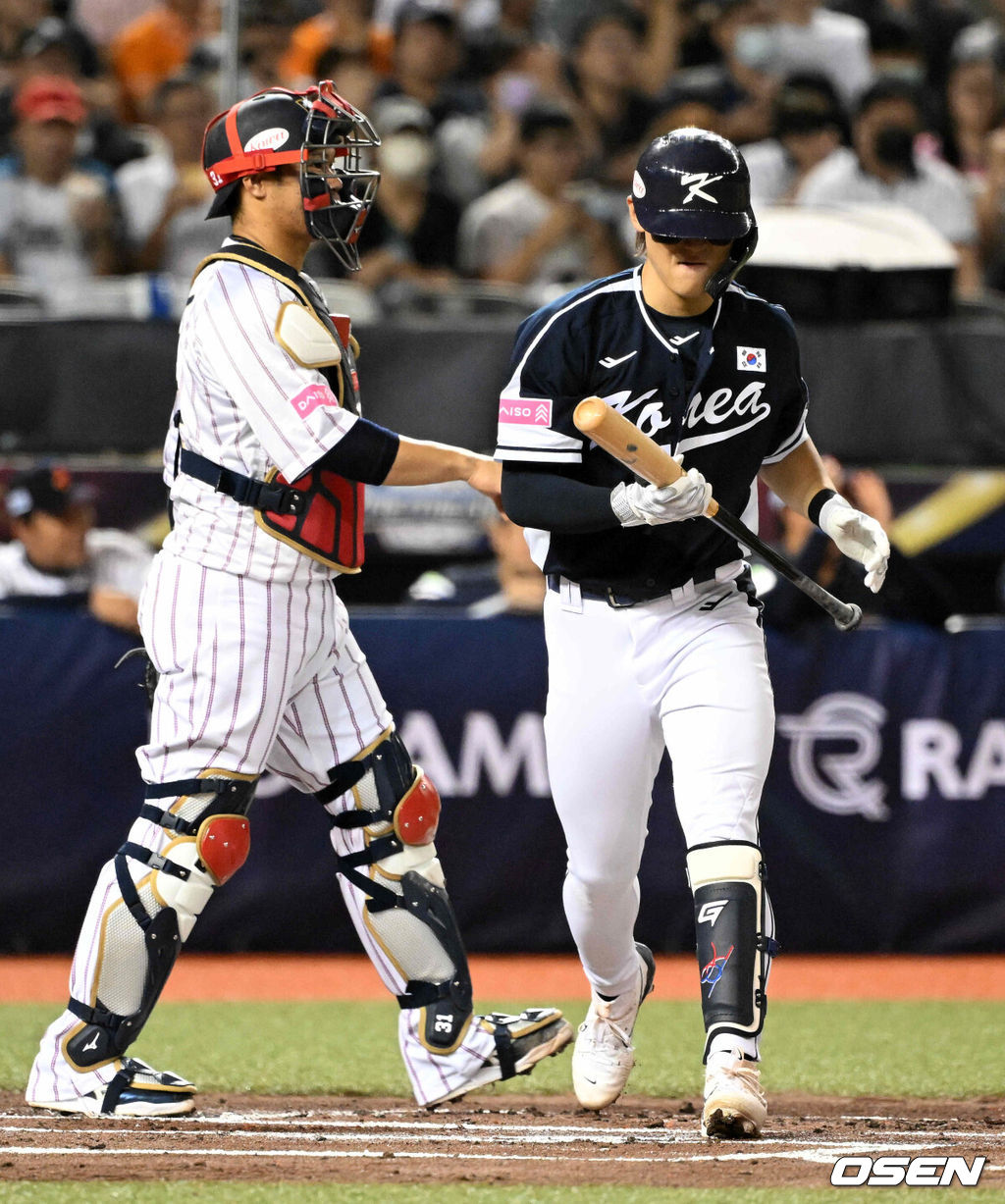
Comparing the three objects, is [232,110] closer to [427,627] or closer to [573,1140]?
[573,1140]

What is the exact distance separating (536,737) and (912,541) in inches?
101

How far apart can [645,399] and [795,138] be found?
245 inches

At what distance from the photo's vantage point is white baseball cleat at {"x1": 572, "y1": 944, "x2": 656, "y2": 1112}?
169 inches

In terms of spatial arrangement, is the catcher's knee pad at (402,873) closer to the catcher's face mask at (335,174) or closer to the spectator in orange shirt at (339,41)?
the catcher's face mask at (335,174)

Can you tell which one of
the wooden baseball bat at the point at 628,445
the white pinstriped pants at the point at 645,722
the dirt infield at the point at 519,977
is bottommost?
the dirt infield at the point at 519,977

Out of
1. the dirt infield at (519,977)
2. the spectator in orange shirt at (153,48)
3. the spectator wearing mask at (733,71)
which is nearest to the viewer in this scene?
the dirt infield at (519,977)

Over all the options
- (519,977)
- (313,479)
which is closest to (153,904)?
(313,479)

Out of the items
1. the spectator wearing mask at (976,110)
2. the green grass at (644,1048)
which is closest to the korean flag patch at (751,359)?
the green grass at (644,1048)

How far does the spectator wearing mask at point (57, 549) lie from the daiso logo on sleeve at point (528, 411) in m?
4.01

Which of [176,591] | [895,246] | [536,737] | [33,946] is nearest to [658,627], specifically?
[176,591]

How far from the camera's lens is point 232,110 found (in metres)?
4.18

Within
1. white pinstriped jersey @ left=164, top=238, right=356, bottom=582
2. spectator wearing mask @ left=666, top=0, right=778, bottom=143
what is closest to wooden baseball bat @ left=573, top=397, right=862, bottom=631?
white pinstriped jersey @ left=164, top=238, right=356, bottom=582

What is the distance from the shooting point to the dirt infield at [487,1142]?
3430 millimetres

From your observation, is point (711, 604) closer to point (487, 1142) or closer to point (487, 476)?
point (487, 476)
